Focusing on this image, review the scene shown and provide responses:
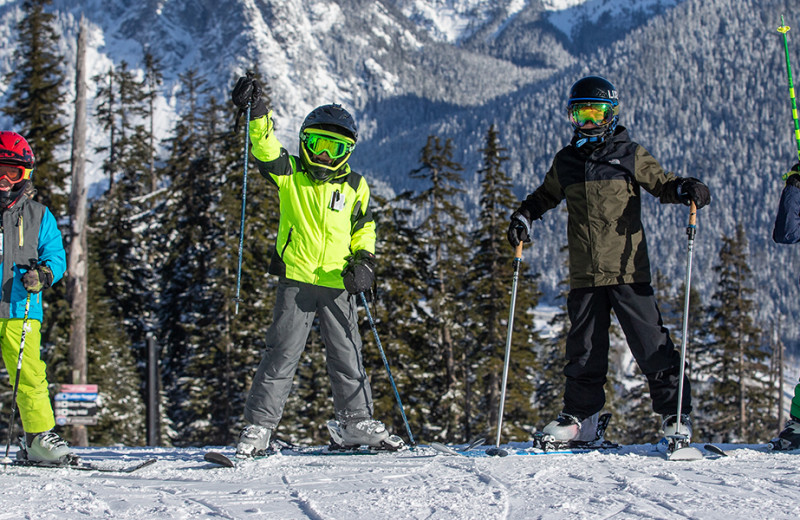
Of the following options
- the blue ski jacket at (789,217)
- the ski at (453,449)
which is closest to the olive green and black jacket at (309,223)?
the ski at (453,449)

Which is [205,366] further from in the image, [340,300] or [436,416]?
[340,300]

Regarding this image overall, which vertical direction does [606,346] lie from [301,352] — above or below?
above

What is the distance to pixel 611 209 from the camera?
455 cm

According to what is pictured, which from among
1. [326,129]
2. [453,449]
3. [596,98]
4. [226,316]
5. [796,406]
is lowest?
[226,316]

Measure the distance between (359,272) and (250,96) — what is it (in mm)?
1342

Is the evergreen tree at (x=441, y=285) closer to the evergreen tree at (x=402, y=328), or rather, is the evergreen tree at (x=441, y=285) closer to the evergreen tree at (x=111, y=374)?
the evergreen tree at (x=402, y=328)

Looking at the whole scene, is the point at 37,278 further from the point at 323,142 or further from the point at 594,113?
the point at 594,113

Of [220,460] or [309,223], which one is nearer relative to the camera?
[220,460]

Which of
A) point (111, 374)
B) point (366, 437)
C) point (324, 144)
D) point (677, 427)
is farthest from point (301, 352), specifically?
point (111, 374)

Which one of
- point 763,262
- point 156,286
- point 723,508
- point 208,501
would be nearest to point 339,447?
point 208,501

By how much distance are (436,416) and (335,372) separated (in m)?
17.3

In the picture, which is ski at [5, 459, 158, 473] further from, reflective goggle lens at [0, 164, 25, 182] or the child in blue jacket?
reflective goggle lens at [0, 164, 25, 182]

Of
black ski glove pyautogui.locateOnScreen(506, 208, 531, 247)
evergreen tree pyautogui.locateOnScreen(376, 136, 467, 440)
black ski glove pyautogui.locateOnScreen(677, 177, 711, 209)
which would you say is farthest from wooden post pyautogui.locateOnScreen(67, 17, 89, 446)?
black ski glove pyautogui.locateOnScreen(677, 177, 711, 209)

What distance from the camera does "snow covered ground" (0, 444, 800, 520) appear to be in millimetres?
2967
